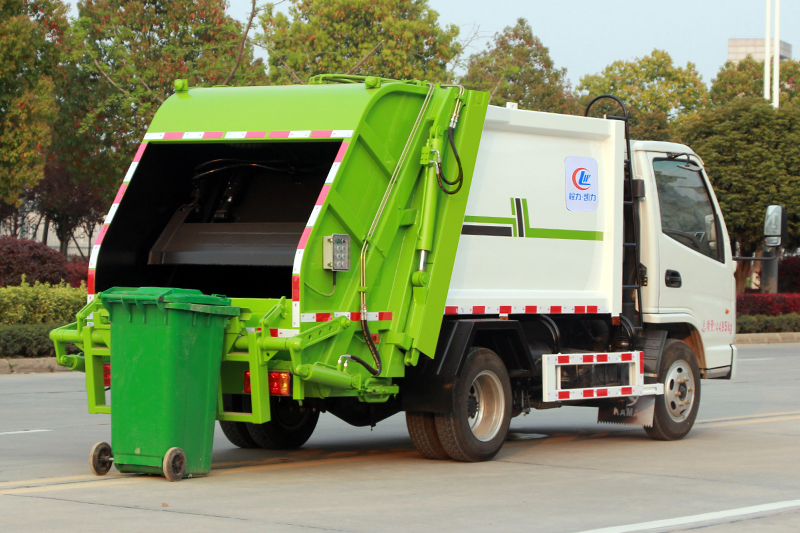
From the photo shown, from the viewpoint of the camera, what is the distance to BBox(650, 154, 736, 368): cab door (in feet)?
32.2

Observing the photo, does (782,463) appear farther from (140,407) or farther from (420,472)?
(140,407)

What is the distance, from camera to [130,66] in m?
24.4

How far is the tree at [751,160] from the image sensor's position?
97.2 ft

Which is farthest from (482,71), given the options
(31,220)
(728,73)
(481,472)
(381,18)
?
(728,73)

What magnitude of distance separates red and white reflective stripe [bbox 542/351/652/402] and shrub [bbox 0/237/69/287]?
14.7 m

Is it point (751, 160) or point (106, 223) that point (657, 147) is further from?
point (751, 160)

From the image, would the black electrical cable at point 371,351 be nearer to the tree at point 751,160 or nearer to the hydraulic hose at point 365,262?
the hydraulic hose at point 365,262

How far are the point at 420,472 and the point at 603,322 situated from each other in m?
2.69

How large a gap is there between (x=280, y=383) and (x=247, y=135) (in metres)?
1.87

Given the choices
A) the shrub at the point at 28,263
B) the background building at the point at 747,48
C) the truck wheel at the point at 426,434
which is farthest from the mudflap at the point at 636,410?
the background building at the point at 747,48

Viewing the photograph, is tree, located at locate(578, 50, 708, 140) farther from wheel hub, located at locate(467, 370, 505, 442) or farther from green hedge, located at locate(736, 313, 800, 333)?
wheel hub, located at locate(467, 370, 505, 442)

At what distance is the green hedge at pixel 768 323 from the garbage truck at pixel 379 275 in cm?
1810

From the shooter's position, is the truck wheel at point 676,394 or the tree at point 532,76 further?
the tree at point 532,76

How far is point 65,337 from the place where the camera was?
759 centimetres
